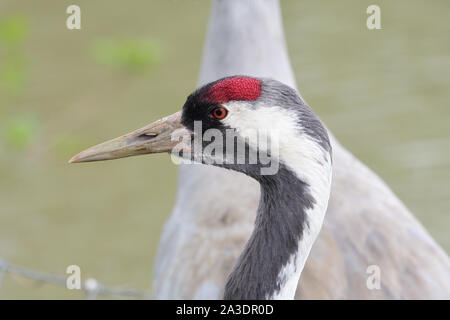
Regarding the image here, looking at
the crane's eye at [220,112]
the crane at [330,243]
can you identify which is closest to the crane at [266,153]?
the crane's eye at [220,112]

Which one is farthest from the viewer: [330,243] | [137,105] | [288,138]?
[137,105]

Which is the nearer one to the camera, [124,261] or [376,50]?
[124,261]

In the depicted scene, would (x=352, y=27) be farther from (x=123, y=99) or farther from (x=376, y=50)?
(x=123, y=99)

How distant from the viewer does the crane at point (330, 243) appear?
339cm

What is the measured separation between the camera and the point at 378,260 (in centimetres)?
348

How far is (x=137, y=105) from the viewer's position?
23.0 ft

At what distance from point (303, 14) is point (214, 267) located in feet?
16.0

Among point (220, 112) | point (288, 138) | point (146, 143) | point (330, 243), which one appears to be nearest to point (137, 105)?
point (330, 243)

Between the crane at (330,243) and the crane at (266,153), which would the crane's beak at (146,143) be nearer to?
the crane at (266,153)

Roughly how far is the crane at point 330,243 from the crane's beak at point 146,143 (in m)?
0.85

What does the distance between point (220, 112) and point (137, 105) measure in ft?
14.7

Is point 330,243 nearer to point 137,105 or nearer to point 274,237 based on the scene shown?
point 274,237

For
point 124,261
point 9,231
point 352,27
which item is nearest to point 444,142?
point 352,27

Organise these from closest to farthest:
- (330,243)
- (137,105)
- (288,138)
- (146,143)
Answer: (288,138), (146,143), (330,243), (137,105)
